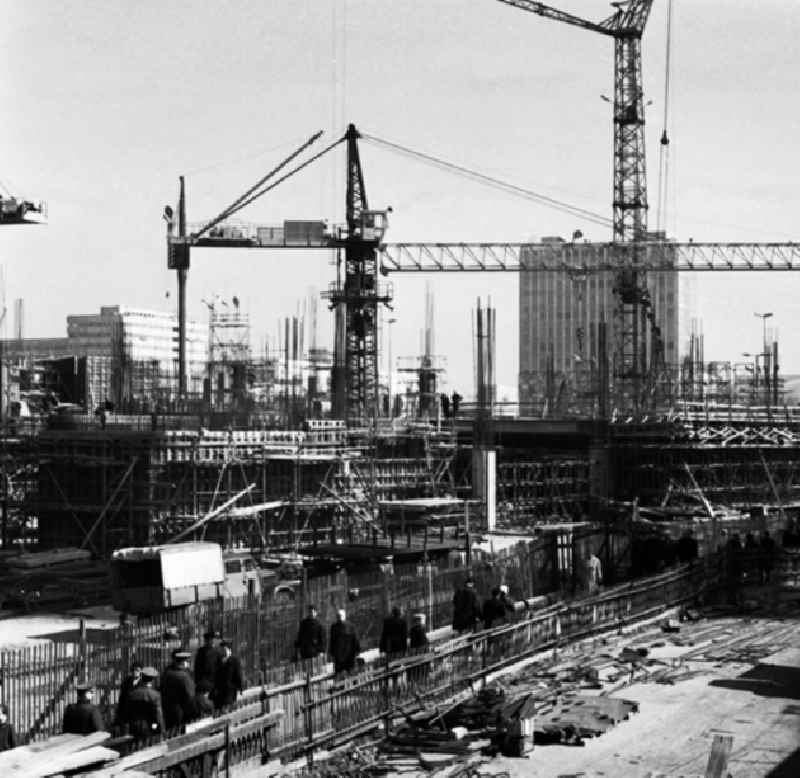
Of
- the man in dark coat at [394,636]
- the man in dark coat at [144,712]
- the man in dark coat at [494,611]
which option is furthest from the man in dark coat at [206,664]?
the man in dark coat at [494,611]

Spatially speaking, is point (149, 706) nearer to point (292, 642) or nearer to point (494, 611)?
point (292, 642)

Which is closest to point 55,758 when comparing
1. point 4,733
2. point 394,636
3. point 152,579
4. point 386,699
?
point 4,733

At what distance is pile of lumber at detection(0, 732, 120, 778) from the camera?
1183 centimetres

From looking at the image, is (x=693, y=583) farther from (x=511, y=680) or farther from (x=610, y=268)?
(x=610, y=268)

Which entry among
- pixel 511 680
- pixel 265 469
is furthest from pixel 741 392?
pixel 511 680

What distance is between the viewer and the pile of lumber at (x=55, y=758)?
1183 centimetres

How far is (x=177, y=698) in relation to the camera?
1426 centimetres

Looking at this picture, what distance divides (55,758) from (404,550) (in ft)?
74.1

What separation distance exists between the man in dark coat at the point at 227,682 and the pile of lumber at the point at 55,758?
2.69 metres

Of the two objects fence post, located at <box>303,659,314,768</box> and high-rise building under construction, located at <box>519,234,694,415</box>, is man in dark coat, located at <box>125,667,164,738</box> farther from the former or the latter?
high-rise building under construction, located at <box>519,234,694,415</box>

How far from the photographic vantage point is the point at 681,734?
16906 millimetres

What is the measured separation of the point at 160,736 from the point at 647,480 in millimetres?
42966

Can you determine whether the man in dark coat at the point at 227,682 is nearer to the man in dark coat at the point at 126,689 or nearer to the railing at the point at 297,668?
the railing at the point at 297,668

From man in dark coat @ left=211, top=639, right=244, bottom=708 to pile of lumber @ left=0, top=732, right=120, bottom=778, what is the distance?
2690mm
